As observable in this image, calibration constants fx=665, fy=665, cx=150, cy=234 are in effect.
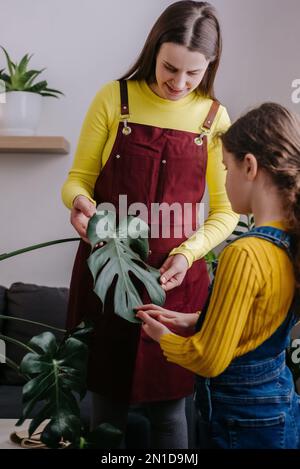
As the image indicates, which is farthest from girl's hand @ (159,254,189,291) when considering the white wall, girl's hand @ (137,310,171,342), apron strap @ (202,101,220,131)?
the white wall

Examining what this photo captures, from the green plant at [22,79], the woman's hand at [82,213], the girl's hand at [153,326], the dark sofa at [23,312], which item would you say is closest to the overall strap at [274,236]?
the girl's hand at [153,326]

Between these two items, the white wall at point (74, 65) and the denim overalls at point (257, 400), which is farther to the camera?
the white wall at point (74, 65)

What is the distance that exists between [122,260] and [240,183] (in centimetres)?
28

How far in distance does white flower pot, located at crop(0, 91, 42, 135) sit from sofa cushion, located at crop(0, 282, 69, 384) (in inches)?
25.6

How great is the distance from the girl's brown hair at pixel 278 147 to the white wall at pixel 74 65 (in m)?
1.63

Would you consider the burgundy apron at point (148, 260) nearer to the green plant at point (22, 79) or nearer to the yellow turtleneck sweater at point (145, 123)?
the yellow turtleneck sweater at point (145, 123)

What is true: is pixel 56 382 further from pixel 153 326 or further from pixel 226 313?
pixel 226 313

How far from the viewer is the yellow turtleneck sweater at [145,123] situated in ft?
4.90

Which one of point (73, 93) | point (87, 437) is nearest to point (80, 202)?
point (87, 437)

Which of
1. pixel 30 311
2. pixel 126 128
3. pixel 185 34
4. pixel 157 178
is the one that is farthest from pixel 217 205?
pixel 30 311

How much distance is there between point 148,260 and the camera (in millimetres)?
1500

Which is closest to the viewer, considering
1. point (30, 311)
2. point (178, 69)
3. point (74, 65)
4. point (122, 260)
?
point (122, 260)

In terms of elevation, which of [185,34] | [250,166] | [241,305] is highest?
[185,34]

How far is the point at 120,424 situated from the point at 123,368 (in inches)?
4.7
